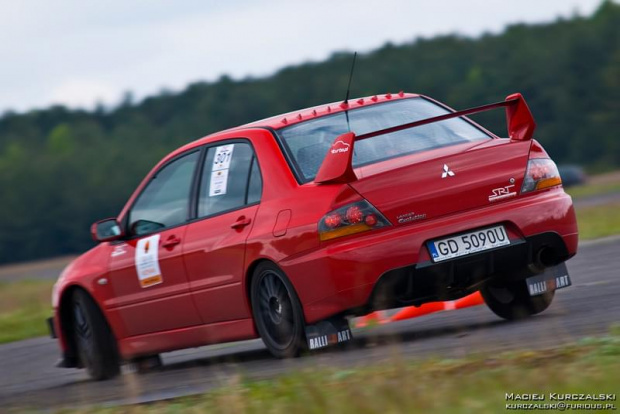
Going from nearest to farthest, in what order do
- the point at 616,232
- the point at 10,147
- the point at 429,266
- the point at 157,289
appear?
the point at 429,266
the point at 157,289
the point at 616,232
the point at 10,147

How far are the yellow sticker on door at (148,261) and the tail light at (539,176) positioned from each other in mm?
2650

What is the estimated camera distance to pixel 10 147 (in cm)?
11781

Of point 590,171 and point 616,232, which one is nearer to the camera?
point 616,232

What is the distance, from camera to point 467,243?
6828 mm

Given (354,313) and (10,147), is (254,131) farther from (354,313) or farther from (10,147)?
(10,147)

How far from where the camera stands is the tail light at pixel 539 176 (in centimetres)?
707

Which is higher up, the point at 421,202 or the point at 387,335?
the point at 421,202

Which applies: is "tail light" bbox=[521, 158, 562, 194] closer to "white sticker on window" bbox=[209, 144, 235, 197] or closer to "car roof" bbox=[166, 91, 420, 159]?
"car roof" bbox=[166, 91, 420, 159]

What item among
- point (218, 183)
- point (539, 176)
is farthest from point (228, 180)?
point (539, 176)

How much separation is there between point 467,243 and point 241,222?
4.79 ft

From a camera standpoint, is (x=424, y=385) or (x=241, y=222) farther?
(x=241, y=222)

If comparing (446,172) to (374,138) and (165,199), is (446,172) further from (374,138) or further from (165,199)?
(165,199)

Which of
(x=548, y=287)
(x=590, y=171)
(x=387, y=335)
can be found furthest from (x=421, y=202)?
(x=590, y=171)

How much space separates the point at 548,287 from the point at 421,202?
4.36 feet
